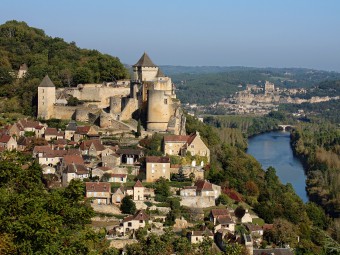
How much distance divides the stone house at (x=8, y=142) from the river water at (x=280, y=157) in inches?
788

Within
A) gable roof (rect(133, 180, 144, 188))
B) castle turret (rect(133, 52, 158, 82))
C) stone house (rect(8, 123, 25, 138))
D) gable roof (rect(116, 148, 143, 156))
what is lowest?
gable roof (rect(133, 180, 144, 188))

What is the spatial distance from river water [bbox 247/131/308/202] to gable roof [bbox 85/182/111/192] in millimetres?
19383

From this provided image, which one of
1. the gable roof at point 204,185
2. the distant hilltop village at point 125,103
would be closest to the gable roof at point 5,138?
the distant hilltop village at point 125,103

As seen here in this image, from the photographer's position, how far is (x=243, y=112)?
116188mm

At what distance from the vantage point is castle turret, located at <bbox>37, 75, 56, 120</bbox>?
31859 millimetres

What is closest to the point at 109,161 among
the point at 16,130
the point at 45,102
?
the point at 16,130

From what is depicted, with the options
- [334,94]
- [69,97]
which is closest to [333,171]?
[69,97]

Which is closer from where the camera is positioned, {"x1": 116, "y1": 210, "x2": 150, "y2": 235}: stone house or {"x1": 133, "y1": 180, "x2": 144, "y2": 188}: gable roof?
{"x1": 116, "y1": 210, "x2": 150, "y2": 235}: stone house

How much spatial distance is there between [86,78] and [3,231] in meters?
22.7

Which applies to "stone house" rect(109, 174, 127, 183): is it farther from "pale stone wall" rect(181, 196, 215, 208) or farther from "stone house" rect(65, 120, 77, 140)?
"stone house" rect(65, 120, 77, 140)

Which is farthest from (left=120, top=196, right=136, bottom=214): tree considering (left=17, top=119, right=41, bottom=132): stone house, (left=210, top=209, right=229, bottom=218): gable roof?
(left=17, top=119, right=41, bottom=132): stone house

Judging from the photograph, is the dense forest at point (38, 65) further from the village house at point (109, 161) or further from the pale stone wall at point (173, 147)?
the pale stone wall at point (173, 147)

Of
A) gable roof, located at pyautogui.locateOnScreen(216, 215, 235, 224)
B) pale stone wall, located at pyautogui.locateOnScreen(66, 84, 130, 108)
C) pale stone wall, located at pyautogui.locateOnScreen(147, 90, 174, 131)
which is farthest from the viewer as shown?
pale stone wall, located at pyautogui.locateOnScreen(66, 84, 130, 108)

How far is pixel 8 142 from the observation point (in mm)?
27125
